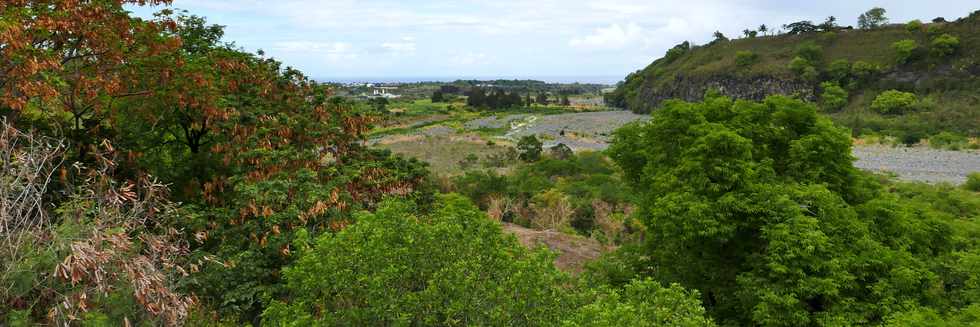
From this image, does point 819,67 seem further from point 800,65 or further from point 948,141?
point 948,141

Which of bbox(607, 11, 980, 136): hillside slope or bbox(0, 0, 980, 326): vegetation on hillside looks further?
bbox(607, 11, 980, 136): hillside slope

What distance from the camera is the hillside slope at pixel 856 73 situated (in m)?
61.5

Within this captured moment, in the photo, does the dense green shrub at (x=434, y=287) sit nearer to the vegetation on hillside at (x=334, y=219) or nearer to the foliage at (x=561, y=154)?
the vegetation on hillside at (x=334, y=219)

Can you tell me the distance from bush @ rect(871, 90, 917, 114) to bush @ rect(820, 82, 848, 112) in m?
5.83

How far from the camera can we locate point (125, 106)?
11078mm

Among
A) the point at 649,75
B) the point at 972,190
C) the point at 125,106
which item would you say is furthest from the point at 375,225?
the point at 649,75

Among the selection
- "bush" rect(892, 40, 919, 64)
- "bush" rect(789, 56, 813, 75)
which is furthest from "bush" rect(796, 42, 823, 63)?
"bush" rect(892, 40, 919, 64)

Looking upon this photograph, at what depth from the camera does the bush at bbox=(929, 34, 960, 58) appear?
74.2 m

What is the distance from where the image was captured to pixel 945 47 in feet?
244

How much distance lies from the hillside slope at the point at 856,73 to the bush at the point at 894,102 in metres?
0.80

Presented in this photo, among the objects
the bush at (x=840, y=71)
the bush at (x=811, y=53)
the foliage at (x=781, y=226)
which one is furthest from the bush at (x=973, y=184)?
the bush at (x=811, y=53)

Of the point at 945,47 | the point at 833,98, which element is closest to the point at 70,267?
the point at 833,98

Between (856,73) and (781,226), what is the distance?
8421 centimetres

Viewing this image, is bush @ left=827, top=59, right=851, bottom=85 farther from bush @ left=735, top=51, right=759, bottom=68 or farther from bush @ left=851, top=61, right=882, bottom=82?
bush @ left=735, top=51, right=759, bottom=68
